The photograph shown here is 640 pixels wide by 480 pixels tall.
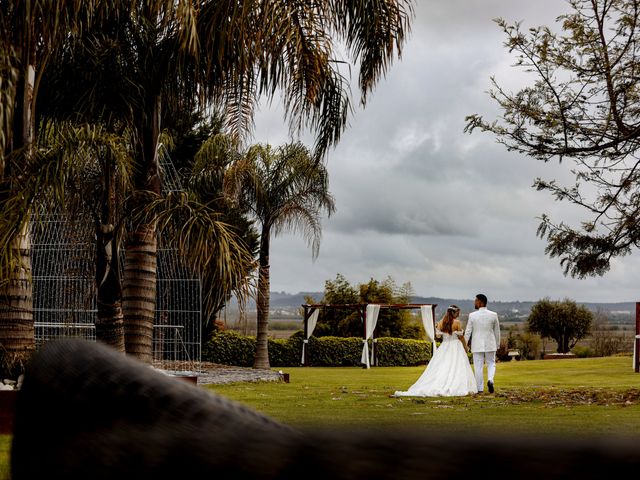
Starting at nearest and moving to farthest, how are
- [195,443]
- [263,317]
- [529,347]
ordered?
[195,443] → [263,317] → [529,347]

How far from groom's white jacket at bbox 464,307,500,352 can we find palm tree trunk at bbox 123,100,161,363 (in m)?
6.85

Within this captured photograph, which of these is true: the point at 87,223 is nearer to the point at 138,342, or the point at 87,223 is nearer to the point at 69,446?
the point at 138,342

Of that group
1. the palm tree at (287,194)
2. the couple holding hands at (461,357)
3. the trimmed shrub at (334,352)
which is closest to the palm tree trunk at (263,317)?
the palm tree at (287,194)

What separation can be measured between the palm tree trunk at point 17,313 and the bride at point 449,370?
8.32 m

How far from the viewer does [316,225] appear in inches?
1017

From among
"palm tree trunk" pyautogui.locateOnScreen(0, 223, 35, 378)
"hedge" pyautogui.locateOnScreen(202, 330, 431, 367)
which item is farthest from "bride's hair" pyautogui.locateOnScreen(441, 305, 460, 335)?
"hedge" pyautogui.locateOnScreen(202, 330, 431, 367)

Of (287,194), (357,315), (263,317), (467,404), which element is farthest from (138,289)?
(357,315)

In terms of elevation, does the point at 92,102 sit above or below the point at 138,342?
above

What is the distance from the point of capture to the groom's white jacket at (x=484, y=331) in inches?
634

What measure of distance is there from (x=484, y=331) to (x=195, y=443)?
52.0 feet

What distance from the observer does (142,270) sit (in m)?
11.8

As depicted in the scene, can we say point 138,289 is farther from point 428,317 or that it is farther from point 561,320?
point 561,320

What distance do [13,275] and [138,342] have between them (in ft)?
8.93

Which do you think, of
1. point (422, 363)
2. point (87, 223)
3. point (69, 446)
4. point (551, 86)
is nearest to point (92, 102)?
point (87, 223)
